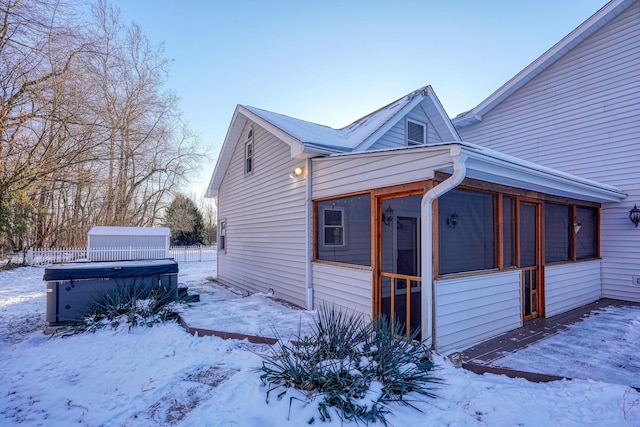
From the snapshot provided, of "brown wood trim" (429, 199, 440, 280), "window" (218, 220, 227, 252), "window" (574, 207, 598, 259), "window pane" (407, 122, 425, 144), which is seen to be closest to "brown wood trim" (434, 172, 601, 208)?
"brown wood trim" (429, 199, 440, 280)

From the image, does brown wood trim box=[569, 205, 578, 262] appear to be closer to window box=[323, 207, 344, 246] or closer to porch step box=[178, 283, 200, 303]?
window box=[323, 207, 344, 246]

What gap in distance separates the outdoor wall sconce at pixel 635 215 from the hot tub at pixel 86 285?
380 inches

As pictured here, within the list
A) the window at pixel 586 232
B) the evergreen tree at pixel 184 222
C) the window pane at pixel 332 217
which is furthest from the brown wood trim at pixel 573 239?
the evergreen tree at pixel 184 222

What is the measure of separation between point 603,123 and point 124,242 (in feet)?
44.3

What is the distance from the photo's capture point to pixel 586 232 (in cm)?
730

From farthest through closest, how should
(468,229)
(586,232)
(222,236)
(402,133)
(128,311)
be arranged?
(222,236) < (402,133) < (586,232) < (128,311) < (468,229)

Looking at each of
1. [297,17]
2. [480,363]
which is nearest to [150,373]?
[480,363]

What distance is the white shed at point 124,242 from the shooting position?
33.0 feet

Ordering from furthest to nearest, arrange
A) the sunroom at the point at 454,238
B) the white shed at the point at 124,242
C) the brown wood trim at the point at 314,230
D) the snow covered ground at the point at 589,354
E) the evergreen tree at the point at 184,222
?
the evergreen tree at the point at 184,222 < the white shed at the point at 124,242 < the brown wood trim at the point at 314,230 < the sunroom at the point at 454,238 < the snow covered ground at the point at 589,354

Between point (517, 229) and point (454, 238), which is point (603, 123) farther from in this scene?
point (454, 238)

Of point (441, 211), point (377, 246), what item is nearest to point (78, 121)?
point (377, 246)

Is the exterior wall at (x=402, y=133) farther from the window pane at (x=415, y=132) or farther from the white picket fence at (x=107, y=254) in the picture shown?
the white picket fence at (x=107, y=254)

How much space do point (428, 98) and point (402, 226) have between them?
353 centimetres

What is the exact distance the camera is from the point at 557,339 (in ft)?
15.2
